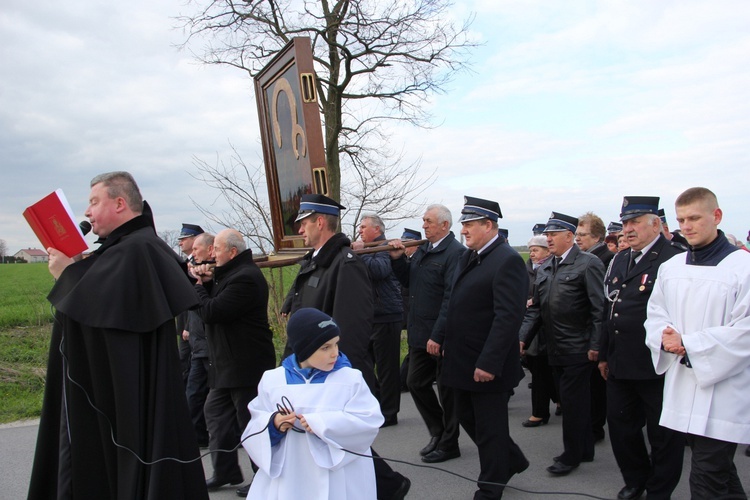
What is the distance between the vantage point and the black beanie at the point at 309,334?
119 inches

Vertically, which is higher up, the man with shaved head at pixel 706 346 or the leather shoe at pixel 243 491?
the man with shaved head at pixel 706 346

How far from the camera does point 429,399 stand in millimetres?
5715

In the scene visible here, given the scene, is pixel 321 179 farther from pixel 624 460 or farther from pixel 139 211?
pixel 624 460

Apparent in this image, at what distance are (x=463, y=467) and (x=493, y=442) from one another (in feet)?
3.59

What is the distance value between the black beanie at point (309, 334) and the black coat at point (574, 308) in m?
2.74

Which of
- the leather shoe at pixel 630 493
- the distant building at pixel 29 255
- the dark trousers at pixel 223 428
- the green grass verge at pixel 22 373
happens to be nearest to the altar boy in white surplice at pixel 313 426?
the dark trousers at pixel 223 428

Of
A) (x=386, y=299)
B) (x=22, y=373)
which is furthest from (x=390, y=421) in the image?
(x=22, y=373)

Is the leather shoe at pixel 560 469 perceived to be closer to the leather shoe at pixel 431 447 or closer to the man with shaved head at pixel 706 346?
the leather shoe at pixel 431 447

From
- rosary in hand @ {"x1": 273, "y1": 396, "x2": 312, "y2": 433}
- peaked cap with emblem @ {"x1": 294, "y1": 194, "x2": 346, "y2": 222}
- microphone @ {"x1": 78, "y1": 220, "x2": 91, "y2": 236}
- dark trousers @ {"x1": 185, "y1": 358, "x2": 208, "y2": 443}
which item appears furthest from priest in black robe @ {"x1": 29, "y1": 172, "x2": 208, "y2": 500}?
dark trousers @ {"x1": 185, "y1": 358, "x2": 208, "y2": 443}

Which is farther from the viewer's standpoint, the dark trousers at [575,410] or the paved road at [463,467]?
the dark trousers at [575,410]

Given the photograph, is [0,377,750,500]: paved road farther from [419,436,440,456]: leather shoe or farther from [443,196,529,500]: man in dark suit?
[443,196,529,500]: man in dark suit

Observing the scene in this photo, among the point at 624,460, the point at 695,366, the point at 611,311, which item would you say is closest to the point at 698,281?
the point at 695,366

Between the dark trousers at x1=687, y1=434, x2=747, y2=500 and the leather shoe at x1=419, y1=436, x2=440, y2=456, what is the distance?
240 cm

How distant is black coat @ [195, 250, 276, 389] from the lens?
4.57 m
